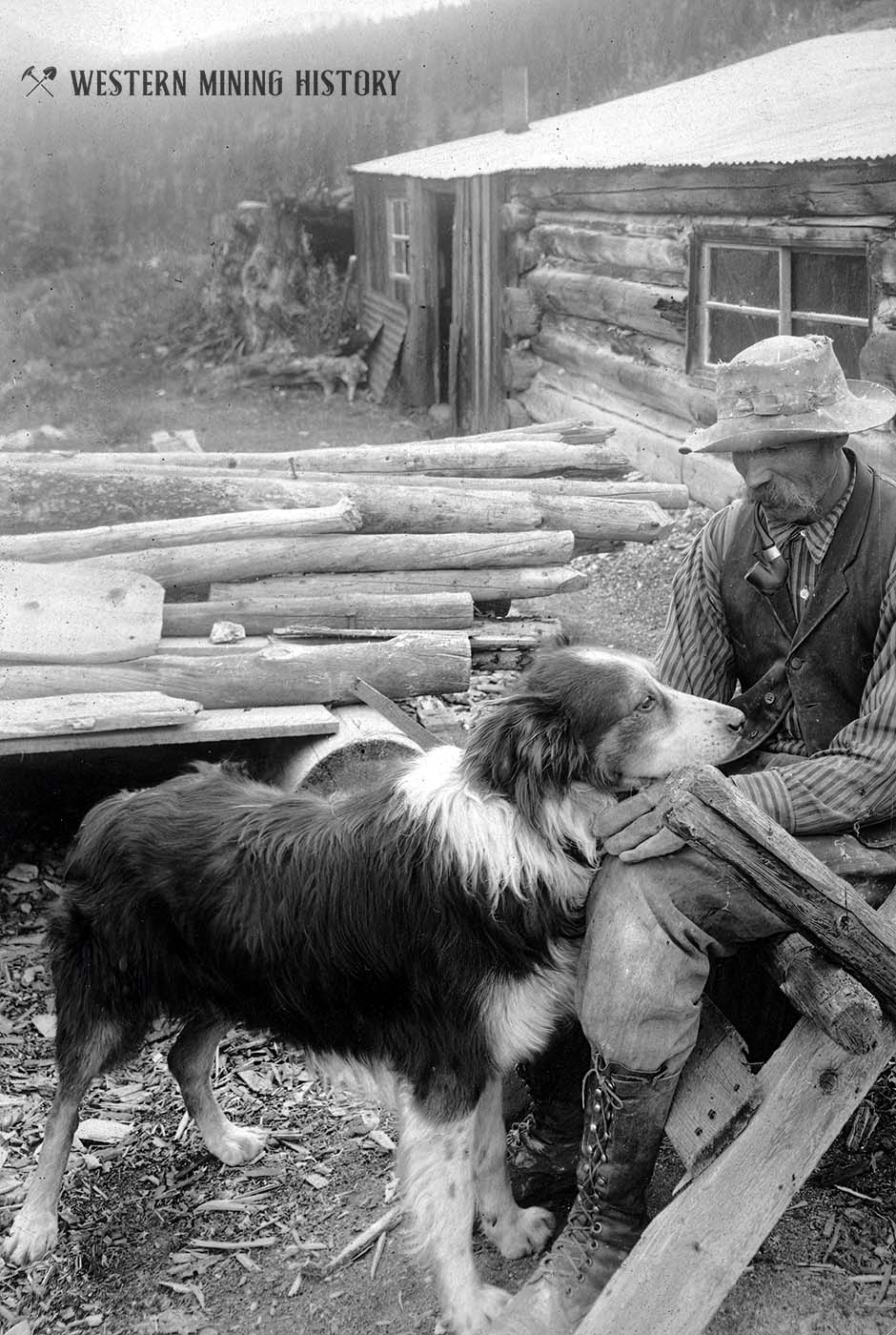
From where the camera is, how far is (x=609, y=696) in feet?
9.75

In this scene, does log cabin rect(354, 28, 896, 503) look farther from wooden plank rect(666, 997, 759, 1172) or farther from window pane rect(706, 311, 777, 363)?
wooden plank rect(666, 997, 759, 1172)

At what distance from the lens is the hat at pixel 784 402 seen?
303cm

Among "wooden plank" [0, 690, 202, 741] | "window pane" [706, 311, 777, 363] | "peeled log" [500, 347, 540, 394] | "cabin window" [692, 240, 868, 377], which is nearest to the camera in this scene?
"wooden plank" [0, 690, 202, 741]

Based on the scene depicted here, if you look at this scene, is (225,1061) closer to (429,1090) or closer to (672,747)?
(429,1090)

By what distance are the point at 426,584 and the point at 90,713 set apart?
237 centimetres

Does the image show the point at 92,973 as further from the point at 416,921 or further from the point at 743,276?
the point at 743,276

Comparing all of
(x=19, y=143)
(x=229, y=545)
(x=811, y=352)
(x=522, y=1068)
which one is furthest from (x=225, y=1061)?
(x=19, y=143)

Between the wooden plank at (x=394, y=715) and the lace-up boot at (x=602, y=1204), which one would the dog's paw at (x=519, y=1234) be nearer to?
the lace-up boot at (x=602, y=1204)

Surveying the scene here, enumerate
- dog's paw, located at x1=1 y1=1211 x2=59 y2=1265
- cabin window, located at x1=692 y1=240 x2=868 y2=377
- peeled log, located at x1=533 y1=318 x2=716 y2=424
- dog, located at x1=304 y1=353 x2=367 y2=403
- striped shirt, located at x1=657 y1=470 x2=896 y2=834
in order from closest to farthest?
striped shirt, located at x1=657 y1=470 x2=896 y2=834
dog's paw, located at x1=1 y1=1211 x2=59 y2=1265
cabin window, located at x1=692 y1=240 x2=868 y2=377
peeled log, located at x1=533 y1=318 x2=716 y2=424
dog, located at x1=304 y1=353 x2=367 y2=403

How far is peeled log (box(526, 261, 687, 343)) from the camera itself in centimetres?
1108

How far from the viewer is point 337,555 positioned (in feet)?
20.8

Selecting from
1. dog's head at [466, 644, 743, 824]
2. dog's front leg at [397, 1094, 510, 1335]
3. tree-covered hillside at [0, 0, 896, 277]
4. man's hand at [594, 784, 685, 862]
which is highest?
tree-covered hillside at [0, 0, 896, 277]

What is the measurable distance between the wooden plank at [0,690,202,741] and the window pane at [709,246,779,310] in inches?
268

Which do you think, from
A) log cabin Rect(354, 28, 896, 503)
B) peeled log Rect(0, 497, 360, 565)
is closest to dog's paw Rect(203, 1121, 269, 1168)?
peeled log Rect(0, 497, 360, 565)
